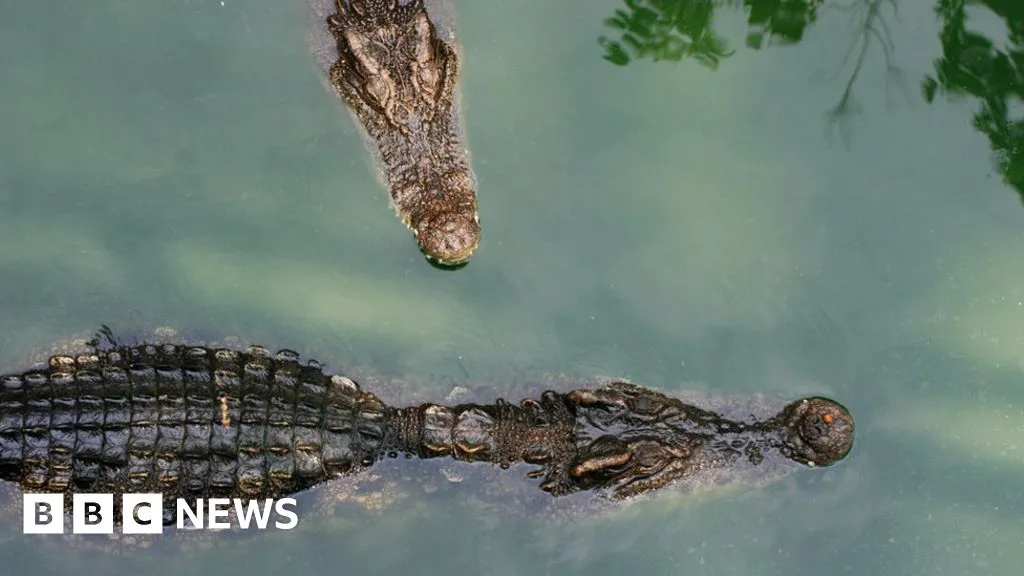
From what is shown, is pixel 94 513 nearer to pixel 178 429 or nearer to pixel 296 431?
pixel 178 429

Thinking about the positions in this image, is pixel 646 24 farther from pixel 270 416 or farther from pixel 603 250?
pixel 270 416

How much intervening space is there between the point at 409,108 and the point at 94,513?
2432 millimetres

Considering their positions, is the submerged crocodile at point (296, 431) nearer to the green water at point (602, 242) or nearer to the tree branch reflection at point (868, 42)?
the green water at point (602, 242)

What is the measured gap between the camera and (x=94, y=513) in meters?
4.25

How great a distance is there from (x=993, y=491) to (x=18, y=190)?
17.1 ft

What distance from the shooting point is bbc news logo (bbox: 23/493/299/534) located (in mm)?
4199

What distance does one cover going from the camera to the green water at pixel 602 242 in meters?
4.55

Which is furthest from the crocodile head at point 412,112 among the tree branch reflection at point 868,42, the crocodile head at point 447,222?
the tree branch reflection at point 868,42

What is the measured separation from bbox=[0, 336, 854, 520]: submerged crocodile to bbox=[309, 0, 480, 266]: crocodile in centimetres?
89

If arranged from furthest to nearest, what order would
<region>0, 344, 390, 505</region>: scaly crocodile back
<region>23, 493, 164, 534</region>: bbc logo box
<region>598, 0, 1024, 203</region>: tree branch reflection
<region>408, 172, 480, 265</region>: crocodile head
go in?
<region>598, 0, 1024, 203</region>: tree branch reflection, <region>408, 172, 480, 265</region>: crocodile head, <region>23, 493, 164, 534</region>: bbc logo box, <region>0, 344, 390, 505</region>: scaly crocodile back

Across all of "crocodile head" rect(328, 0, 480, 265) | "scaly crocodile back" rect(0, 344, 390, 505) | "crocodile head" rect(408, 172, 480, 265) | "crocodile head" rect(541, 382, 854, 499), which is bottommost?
"crocodile head" rect(541, 382, 854, 499)

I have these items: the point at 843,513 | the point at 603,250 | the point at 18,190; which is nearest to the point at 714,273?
the point at 603,250

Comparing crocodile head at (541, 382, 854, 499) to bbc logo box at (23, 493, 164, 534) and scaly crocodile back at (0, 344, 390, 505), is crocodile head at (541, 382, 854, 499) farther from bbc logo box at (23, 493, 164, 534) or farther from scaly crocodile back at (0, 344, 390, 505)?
bbc logo box at (23, 493, 164, 534)

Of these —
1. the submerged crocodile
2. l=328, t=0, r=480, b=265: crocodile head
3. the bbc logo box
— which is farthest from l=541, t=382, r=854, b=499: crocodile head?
the bbc logo box
